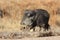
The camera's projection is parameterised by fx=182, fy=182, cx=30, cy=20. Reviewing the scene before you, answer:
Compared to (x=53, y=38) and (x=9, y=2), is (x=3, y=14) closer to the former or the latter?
(x=9, y=2)

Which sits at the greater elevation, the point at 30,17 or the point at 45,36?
the point at 30,17

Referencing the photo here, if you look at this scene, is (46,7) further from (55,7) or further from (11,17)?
(11,17)

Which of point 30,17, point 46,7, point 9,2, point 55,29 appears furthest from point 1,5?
point 55,29

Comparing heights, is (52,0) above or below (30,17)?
above

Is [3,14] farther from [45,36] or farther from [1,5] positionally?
[45,36]

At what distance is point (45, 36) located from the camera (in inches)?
63.0

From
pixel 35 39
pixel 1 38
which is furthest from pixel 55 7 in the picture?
pixel 1 38

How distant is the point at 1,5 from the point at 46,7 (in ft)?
1.30

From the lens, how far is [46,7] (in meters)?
1.62

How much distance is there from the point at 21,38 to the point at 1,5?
13.2 inches

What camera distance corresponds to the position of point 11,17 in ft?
5.19

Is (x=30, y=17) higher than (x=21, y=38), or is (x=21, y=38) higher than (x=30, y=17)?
(x=30, y=17)

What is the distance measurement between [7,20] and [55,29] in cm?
43

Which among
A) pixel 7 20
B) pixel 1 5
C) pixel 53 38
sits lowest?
pixel 53 38
